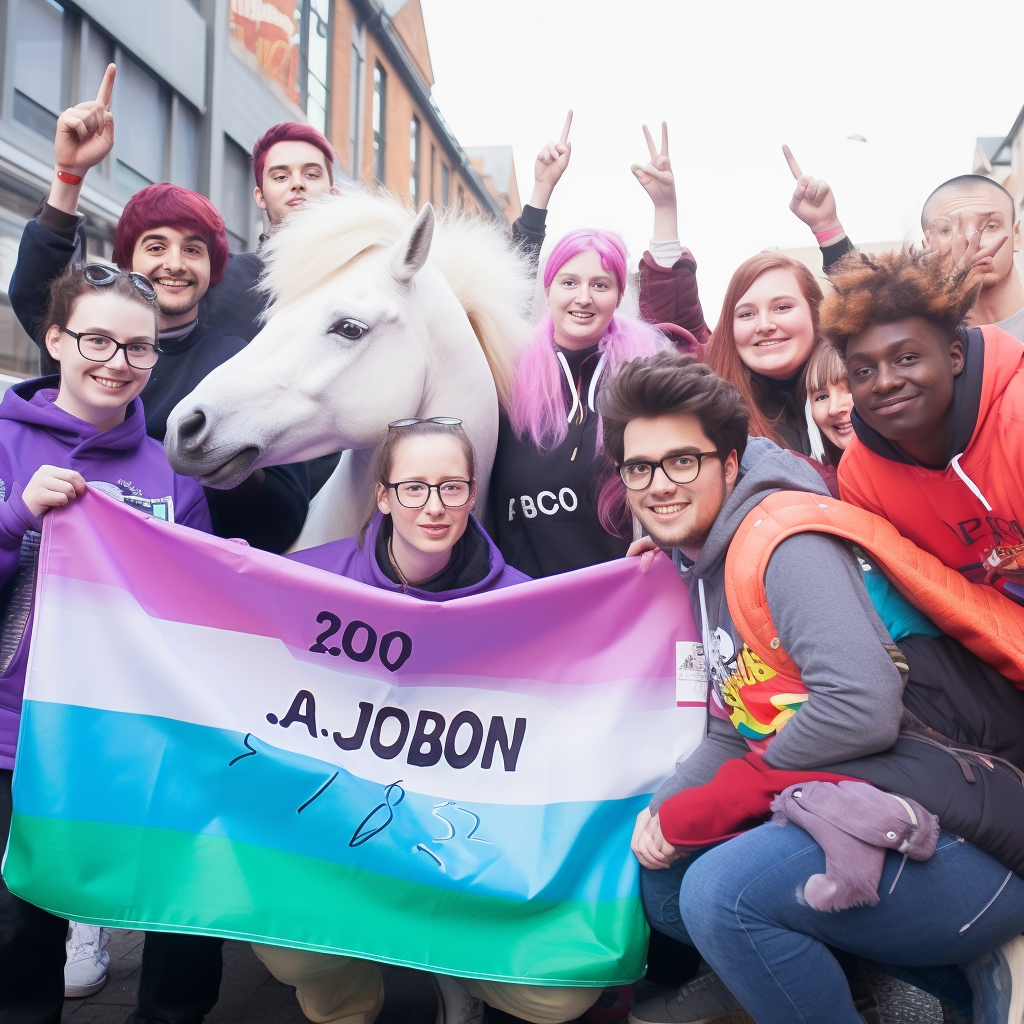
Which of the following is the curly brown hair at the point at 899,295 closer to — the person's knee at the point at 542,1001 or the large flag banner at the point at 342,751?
the large flag banner at the point at 342,751

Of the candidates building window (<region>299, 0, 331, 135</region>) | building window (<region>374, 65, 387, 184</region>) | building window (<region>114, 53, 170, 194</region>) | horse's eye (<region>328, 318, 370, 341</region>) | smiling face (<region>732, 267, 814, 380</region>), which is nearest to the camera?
horse's eye (<region>328, 318, 370, 341</region>)

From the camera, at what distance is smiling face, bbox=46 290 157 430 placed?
7.92 feet

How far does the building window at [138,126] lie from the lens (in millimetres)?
11836

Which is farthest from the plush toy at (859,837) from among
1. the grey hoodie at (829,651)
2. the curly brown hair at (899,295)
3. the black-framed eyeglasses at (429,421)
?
the black-framed eyeglasses at (429,421)

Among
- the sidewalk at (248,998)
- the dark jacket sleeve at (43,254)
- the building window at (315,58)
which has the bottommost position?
the sidewalk at (248,998)

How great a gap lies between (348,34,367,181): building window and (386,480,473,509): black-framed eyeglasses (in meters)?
18.4

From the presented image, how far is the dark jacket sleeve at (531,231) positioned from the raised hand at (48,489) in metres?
1.95

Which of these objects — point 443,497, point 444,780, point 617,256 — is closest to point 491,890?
point 444,780

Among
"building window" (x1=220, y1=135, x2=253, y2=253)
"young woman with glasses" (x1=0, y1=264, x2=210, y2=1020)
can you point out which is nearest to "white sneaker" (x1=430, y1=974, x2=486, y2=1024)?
"young woman with glasses" (x1=0, y1=264, x2=210, y2=1020)

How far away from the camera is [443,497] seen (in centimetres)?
254

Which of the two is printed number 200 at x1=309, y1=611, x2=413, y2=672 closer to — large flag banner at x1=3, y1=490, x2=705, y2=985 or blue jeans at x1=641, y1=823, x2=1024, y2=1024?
large flag banner at x1=3, y1=490, x2=705, y2=985

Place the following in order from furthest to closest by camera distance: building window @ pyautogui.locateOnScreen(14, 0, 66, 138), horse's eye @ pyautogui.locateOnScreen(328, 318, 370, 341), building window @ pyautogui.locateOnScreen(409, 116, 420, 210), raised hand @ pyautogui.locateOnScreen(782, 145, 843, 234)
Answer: building window @ pyautogui.locateOnScreen(409, 116, 420, 210)
building window @ pyautogui.locateOnScreen(14, 0, 66, 138)
raised hand @ pyautogui.locateOnScreen(782, 145, 843, 234)
horse's eye @ pyautogui.locateOnScreen(328, 318, 370, 341)

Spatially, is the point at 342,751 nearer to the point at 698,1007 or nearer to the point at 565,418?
the point at 698,1007

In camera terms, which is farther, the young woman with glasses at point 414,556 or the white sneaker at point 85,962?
the white sneaker at point 85,962
